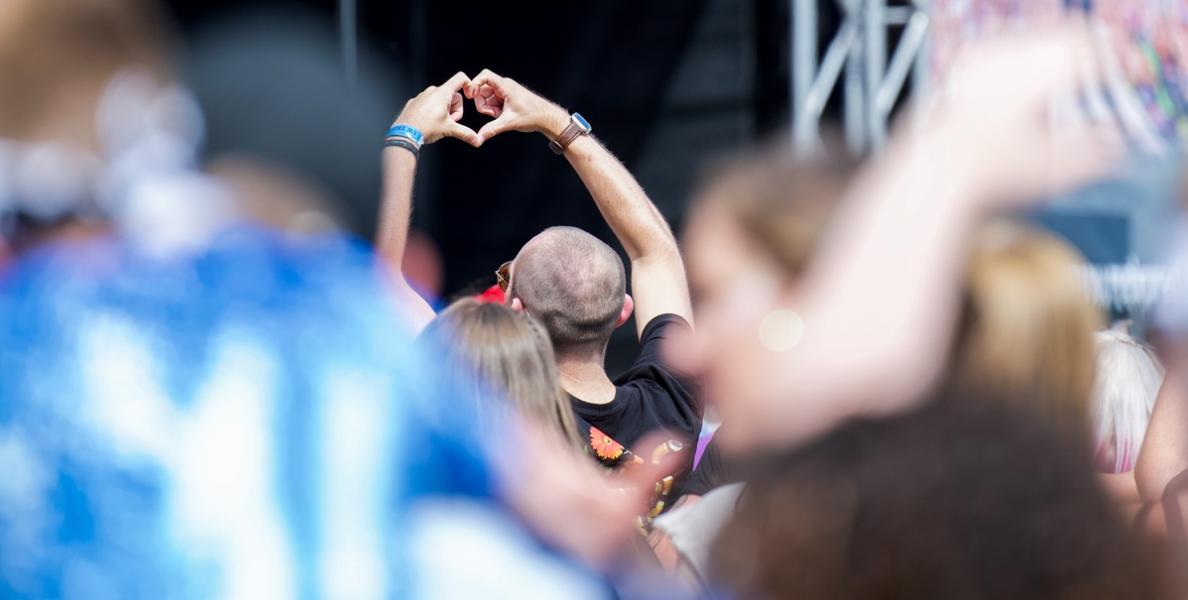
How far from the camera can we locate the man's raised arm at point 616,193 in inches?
85.0

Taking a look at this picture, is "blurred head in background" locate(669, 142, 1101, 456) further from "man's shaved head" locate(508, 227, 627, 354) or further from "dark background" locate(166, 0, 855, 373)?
"dark background" locate(166, 0, 855, 373)

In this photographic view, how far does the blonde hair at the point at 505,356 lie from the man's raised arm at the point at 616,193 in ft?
1.41

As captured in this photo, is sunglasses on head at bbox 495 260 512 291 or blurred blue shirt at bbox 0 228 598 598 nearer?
blurred blue shirt at bbox 0 228 598 598

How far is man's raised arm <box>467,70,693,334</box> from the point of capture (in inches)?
85.0

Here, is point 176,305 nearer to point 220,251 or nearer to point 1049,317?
point 220,251

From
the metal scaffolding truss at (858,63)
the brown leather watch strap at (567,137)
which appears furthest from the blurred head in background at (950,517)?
the metal scaffolding truss at (858,63)

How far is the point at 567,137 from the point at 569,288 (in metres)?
0.27

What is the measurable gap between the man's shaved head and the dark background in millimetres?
3326

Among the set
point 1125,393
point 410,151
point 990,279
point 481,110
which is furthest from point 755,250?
point 1125,393

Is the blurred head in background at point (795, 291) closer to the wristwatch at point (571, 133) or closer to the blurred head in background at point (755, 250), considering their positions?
the blurred head in background at point (755, 250)

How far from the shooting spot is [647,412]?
2.23 metres

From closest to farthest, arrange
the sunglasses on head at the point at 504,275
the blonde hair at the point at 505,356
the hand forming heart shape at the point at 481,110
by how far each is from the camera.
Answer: the blonde hair at the point at 505,356
the hand forming heart shape at the point at 481,110
the sunglasses on head at the point at 504,275

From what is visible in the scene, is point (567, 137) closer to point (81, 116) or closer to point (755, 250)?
point (755, 250)

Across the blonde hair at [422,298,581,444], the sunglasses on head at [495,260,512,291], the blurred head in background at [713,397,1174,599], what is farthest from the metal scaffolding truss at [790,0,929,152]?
the blurred head in background at [713,397,1174,599]
